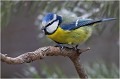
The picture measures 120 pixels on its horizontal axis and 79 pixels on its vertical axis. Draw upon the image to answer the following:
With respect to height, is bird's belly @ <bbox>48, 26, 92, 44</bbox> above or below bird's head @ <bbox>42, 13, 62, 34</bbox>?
below

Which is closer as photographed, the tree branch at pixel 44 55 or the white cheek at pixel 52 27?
the tree branch at pixel 44 55

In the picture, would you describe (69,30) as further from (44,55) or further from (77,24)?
(44,55)

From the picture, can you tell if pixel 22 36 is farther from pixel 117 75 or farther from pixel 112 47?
pixel 117 75

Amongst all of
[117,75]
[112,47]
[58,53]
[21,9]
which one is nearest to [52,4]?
[21,9]

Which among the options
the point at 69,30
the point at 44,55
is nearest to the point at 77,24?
the point at 69,30

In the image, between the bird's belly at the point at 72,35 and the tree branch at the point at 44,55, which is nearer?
the tree branch at the point at 44,55

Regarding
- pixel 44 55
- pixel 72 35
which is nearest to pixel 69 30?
pixel 72 35

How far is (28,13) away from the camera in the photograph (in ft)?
2.52

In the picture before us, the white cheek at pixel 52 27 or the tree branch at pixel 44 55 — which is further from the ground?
the white cheek at pixel 52 27

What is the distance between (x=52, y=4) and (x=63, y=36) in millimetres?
239

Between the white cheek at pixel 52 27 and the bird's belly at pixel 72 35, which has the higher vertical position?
the white cheek at pixel 52 27

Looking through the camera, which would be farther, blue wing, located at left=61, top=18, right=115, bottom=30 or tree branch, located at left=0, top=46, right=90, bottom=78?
blue wing, located at left=61, top=18, right=115, bottom=30

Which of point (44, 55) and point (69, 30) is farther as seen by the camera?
point (69, 30)

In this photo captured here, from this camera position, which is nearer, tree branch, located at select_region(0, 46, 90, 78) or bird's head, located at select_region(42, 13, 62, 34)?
tree branch, located at select_region(0, 46, 90, 78)
